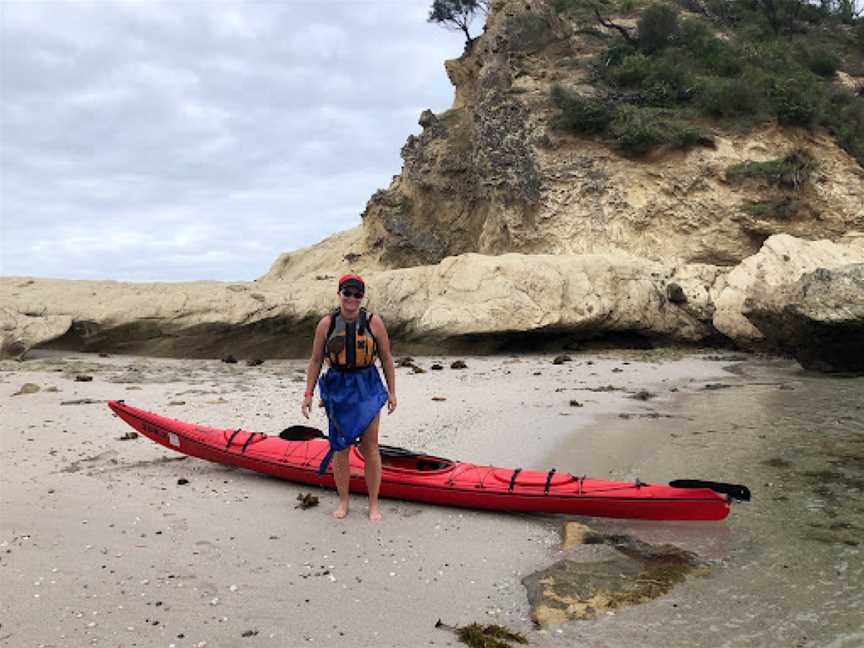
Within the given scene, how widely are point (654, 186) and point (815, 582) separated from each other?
14489 mm

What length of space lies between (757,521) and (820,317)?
6810mm

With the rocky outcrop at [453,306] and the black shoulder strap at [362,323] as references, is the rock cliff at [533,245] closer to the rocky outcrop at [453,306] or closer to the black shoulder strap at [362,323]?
the rocky outcrop at [453,306]

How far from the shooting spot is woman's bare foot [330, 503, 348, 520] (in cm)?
411

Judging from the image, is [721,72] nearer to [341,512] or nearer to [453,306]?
[453,306]

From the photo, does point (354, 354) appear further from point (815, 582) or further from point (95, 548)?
point (815, 582)

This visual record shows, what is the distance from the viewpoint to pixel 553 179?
676 inches

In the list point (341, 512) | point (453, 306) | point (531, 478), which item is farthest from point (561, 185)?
point (341, 512)

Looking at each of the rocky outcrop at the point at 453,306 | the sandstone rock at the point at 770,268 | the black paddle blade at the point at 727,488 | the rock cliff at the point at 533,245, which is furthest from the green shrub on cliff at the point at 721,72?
the black paddle blade at the point at 727,488

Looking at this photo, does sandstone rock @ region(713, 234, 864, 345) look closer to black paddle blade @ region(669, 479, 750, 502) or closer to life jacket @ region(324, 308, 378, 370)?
black paddle blade @ region(669, 479, 750, 502)

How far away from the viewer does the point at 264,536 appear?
3.72 metres

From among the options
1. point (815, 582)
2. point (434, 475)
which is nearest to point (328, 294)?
point (434, 475)

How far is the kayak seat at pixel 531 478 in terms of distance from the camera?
4.27 metres

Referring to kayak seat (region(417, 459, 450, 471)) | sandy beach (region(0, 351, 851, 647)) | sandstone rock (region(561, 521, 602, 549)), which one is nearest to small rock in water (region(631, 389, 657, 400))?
sandy beach (region(0, 351, 851, 647))

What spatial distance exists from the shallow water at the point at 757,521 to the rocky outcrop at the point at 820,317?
5.62 ft
